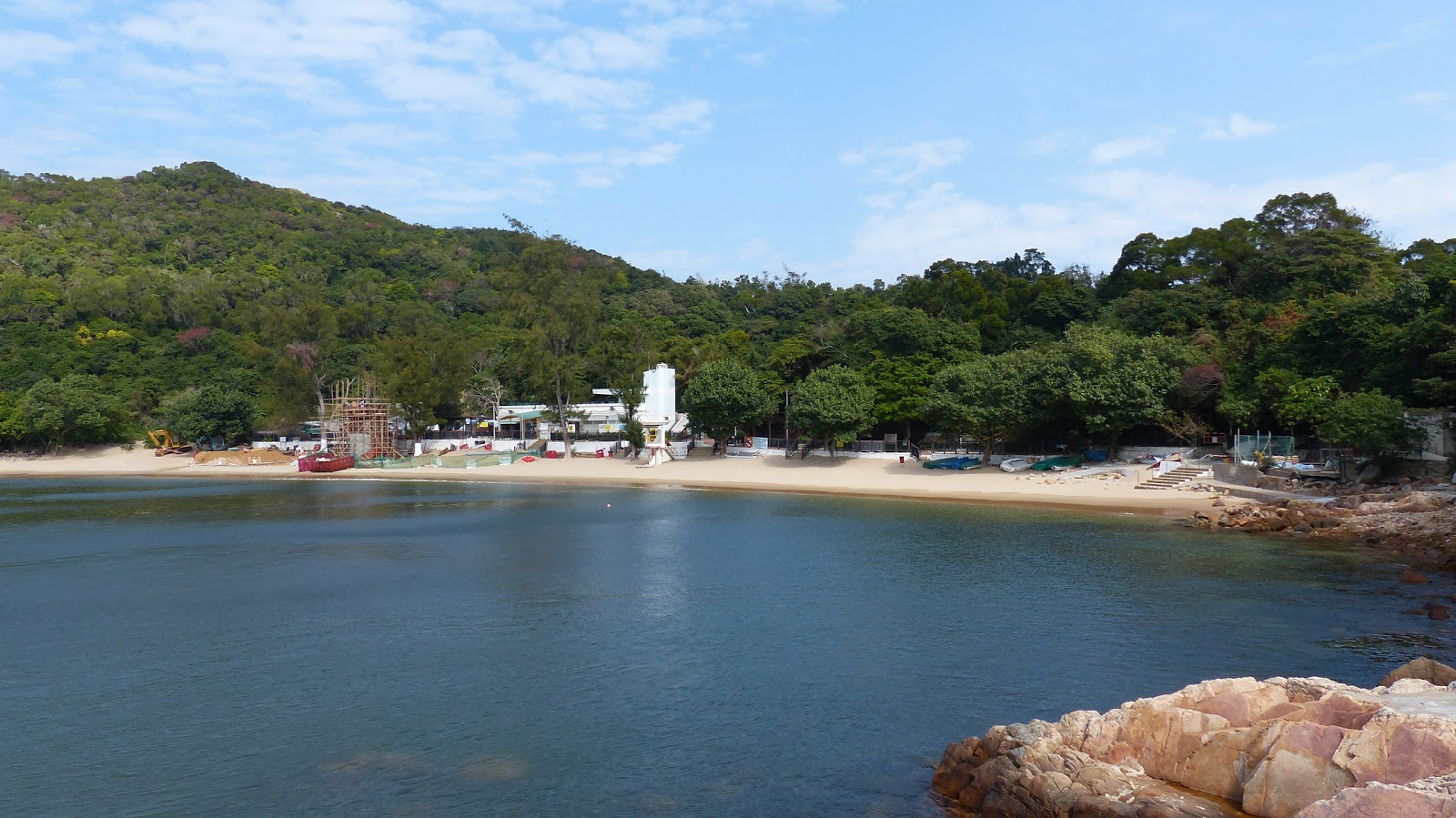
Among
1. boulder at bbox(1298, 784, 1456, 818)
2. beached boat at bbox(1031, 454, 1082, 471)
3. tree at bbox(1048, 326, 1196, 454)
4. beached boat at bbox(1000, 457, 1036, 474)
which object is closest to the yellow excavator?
beached boat at bbox(1000, 457, 1036, 474)

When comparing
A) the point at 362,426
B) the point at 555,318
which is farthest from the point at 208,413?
the point at 555,318

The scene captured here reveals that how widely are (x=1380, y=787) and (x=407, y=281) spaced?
369ft

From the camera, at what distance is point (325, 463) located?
218ft

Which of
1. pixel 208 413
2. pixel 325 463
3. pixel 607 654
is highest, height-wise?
pixel 208 413

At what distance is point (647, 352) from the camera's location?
69125mm

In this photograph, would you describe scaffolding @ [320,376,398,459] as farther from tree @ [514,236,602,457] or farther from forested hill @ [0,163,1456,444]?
tree @ [514,236,602,457]

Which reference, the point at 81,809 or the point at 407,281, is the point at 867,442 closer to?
the point at 81,809

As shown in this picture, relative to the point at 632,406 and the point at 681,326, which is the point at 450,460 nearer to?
the point at 632,406

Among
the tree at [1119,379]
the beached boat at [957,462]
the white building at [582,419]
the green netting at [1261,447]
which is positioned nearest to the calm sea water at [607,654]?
the tree at [1119,379]

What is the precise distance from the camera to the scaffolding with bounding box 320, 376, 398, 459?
234ft

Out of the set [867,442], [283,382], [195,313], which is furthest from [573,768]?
[195,313]

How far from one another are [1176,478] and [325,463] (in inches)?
2159

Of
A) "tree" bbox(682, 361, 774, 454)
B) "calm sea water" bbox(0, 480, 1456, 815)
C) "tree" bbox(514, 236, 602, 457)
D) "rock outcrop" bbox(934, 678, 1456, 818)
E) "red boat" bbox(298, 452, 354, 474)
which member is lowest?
"calm sea water" bbox(0, 480, 1456, 815)

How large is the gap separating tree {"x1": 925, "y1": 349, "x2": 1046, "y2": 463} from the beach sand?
2615 millimetres
